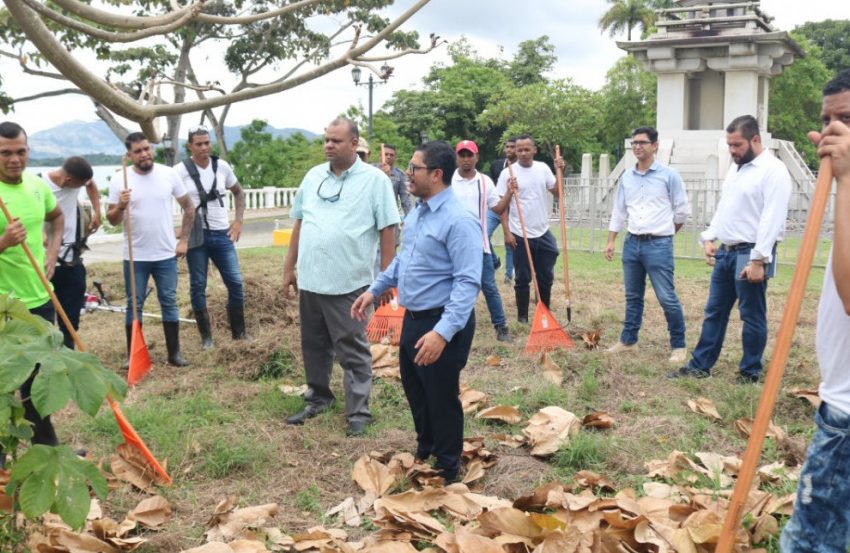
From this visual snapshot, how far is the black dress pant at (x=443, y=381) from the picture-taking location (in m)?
4.27

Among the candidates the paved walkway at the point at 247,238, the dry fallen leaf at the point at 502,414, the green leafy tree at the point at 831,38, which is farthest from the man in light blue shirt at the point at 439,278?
the green leafy tree at the point at 831,38

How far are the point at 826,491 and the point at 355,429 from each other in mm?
3321

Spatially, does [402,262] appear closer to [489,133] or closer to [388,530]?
[388,530]

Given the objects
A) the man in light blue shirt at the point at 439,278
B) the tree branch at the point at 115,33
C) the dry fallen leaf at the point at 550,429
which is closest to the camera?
the tree branch at the point at 115,33

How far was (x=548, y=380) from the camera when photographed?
20.6 ft

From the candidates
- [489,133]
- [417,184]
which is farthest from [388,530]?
[489,133]

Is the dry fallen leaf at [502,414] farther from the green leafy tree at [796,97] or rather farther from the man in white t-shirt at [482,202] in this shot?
the green leafy tree at [796,97]

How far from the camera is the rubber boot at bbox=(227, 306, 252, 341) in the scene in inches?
304

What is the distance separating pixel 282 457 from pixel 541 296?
13.2ft

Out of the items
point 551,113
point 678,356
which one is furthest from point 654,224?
point 551,113

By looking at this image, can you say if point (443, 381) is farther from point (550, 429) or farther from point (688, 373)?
point (688, 373)

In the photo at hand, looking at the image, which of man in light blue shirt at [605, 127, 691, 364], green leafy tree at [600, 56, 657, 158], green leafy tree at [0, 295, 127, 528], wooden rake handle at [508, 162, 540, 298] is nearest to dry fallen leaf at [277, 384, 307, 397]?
wooden rake handle at [508, 162, 540, 298]

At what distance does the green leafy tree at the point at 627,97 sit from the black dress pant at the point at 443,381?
3735 centimetres

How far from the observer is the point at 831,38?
49.7 metres
